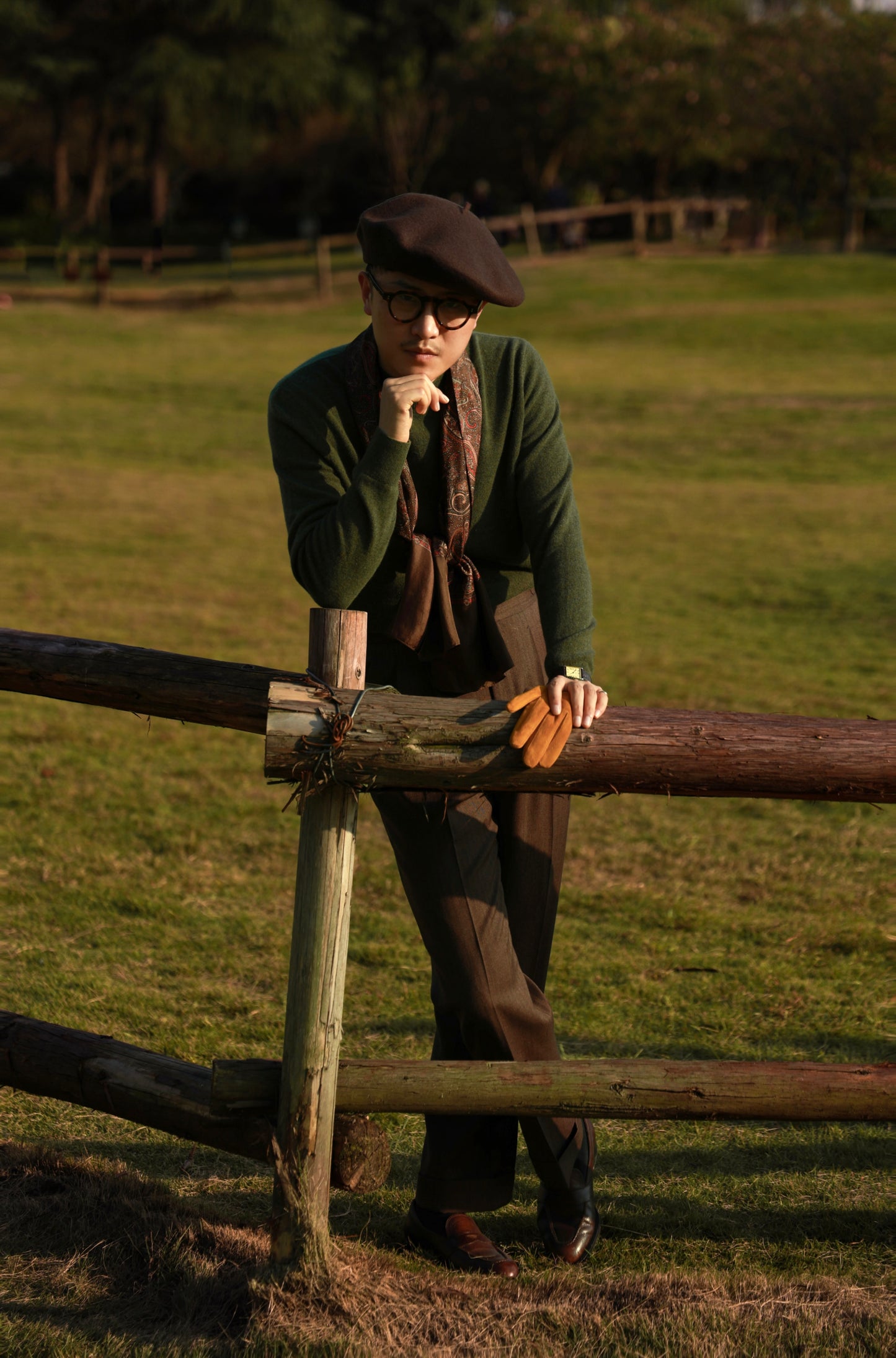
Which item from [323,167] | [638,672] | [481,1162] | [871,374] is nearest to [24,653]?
[481,1162]

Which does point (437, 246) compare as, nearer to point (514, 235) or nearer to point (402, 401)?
point (402, 401)

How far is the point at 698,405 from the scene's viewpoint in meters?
21.1

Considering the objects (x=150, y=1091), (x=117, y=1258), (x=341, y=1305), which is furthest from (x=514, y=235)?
(x=341, y=1305)

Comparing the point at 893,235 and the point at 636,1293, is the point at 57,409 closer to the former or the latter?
the point at 636,1293

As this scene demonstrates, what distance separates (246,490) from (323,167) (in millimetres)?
40694

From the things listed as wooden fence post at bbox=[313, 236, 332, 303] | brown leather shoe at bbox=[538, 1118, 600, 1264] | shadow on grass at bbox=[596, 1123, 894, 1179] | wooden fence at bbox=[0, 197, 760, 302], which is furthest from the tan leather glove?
wooden fence post at bbox=[313, 236, 332, 303]

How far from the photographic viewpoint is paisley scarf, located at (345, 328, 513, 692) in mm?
3145

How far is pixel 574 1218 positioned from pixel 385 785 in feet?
4.27

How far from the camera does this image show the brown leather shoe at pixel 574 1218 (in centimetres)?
348

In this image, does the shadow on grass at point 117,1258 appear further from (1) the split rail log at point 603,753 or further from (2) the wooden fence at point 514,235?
(2) the wooden fence at point 514,235

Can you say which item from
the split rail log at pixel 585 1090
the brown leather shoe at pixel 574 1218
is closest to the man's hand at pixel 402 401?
the split rail log at pixel 585 1090

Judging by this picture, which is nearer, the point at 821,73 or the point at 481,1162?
the point at 481,1162

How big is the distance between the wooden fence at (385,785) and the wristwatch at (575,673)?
0.11 meters

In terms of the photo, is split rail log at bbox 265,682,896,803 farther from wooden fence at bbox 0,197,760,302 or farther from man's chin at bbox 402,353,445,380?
wooden fence at bbox 0,197,760,302
